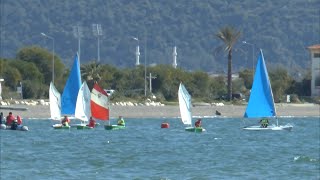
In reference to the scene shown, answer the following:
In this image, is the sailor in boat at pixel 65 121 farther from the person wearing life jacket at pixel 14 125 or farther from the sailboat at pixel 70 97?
the sailboat at pixel 70 97

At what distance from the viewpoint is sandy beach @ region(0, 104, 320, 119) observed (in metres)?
84.0

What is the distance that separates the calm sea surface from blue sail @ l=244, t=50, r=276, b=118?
1060mm

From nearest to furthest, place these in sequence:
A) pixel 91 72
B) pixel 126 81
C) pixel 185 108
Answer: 1. pixel 185 108
2. pixel 91 72
3. pixel 126 81

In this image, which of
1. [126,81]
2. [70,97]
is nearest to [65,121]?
[70,97]

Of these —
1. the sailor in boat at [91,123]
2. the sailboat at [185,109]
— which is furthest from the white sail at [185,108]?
the sailor in boat at [91,123]

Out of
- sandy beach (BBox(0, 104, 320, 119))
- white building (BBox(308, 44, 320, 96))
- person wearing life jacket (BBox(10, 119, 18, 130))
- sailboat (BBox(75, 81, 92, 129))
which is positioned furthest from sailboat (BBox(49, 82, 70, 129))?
white building (BBox(308, 44, 320, 96))

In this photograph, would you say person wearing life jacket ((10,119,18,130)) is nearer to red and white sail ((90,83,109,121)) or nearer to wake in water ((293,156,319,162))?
red and white sail ((90,83,109,121))

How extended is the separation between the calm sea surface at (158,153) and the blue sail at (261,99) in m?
1.06

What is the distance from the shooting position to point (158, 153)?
2031 inches

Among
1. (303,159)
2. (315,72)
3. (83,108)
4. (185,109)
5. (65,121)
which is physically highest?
(315,72)

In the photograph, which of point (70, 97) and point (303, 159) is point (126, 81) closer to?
point (70, 97)

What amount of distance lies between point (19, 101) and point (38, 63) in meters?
23.2

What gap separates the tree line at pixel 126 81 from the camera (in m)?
105

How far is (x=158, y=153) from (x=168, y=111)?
41172mm
